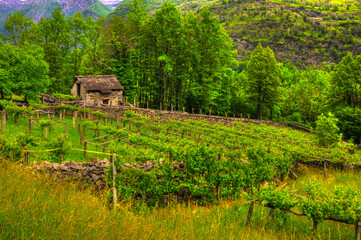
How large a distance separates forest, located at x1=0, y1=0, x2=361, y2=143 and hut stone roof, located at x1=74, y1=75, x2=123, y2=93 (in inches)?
170

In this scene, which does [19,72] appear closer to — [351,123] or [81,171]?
[81,171]

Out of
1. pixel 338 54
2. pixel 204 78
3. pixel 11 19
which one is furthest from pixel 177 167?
pixel 338 54

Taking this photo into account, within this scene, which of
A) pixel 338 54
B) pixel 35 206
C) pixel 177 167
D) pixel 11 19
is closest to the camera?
pixel 35 206

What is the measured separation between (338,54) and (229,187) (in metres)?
152

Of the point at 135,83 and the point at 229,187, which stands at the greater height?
the point at 135,83

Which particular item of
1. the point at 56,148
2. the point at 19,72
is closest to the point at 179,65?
the point at 19,72

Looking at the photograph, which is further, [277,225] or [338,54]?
[338,54]

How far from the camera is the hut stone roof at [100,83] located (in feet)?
127

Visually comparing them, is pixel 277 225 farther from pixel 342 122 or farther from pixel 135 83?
pixel 135 83

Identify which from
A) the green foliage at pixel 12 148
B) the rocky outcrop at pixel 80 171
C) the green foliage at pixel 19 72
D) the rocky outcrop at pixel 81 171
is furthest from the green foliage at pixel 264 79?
the green foliage at pixel 12 148

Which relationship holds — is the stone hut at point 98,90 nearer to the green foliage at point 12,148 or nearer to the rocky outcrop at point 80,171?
the green foliage at point 12,148

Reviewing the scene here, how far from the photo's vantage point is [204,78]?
134 ft

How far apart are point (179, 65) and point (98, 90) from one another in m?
14.9

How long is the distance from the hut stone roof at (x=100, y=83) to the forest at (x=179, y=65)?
4.33 metres
